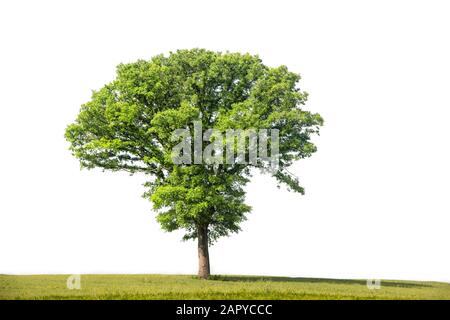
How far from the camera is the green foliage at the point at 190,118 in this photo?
1817 inches

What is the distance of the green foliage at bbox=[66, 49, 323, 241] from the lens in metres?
46.2

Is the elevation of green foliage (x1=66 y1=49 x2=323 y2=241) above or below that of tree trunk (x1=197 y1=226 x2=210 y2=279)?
above

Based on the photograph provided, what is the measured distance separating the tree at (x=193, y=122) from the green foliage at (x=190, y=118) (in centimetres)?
8

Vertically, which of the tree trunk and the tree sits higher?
the tree

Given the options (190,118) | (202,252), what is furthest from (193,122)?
(202,252)

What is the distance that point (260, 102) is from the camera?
154 feet

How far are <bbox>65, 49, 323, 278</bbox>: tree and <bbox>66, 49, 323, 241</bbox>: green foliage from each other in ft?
0.27

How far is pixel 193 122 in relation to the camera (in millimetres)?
46531

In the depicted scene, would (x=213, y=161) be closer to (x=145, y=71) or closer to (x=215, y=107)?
(x=215, y=107)

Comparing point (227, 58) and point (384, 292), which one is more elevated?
point (227, 58)

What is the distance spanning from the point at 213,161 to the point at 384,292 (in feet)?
52.3
